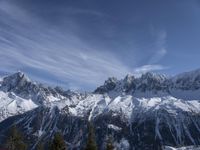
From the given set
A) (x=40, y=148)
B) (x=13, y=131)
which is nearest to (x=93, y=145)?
(x=13, y=131)

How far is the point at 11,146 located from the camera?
142375 millimetres

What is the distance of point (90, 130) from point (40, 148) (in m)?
48.2

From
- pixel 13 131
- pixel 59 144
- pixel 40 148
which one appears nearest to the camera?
pixel 59 144

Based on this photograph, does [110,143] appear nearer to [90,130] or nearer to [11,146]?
[90,130]

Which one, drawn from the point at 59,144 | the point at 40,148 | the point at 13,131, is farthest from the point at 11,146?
the point at 59,144

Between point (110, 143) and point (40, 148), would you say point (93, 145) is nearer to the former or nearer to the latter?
point (110, 143)

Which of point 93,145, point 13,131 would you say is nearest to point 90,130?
point 93,145

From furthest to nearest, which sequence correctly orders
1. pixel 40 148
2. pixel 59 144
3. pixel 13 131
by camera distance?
pixel 40 148 < pixel 13 131 < pixel 59 144

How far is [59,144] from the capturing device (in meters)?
112

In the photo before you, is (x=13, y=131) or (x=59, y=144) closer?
(x=59, y=144)

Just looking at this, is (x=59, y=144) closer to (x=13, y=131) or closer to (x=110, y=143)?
(x=110, y=143)

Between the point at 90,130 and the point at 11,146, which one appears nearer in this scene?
the point at 90,130

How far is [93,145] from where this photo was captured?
118500mm

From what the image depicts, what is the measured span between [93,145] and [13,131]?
33015 millimetres
